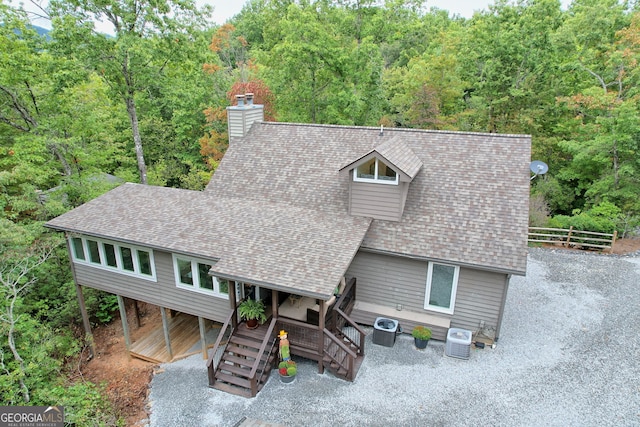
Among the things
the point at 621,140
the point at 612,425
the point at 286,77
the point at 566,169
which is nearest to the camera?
the point at 612,425

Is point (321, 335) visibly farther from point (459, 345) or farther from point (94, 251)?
point (94, 251)

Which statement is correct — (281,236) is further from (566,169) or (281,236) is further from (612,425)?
(566,169)

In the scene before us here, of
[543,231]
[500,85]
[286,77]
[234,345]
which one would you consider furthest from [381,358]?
[500,85]

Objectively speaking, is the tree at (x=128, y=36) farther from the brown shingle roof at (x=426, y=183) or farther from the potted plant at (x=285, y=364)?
the potted plant at (x=285, y=364)

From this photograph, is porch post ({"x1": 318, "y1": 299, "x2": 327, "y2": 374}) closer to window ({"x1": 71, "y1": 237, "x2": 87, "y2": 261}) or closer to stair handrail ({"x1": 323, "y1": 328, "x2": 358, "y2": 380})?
stair handrail ({"x1": 323, "y1": 328, "x2": 358, "y2": 380})

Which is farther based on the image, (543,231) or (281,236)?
(543,231)

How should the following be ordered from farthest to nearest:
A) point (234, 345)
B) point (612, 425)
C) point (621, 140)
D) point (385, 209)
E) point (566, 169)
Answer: point (566, 169) → point (621, 140) → point (385, 209) → point (234, 345) → point (612, 425)

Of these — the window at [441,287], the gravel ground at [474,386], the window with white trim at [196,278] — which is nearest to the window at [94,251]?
the window with white trim at [196,278]
